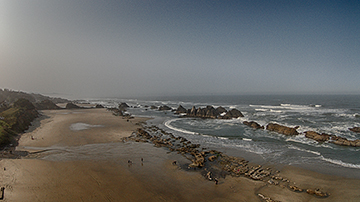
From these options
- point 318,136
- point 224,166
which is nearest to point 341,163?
point 318,136

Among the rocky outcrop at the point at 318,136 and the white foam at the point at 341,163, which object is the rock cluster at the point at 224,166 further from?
the rocky outcrop at the point at 318,136

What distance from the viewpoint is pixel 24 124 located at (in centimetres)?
3125

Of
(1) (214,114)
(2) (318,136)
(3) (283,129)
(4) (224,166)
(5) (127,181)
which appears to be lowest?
(5) (127,181)

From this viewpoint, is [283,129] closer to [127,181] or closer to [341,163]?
[341,163]

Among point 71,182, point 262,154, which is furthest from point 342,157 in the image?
point 71,182

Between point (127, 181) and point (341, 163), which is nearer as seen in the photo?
point (127, 181)

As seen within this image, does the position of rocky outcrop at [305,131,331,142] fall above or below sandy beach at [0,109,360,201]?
above

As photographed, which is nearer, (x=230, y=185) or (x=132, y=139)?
(x=230, y=185)

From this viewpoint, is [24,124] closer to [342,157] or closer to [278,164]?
[278,164]

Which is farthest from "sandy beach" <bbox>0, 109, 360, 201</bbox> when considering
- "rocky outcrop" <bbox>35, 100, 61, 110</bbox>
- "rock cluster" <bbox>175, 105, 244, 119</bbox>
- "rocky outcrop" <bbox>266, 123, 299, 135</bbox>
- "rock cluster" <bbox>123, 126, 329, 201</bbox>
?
"rocky outcrop" <bbox>35, 100, 61, 110</bbox>

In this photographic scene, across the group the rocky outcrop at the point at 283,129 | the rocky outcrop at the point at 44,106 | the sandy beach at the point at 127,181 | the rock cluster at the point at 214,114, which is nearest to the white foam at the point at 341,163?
the sandy beach at the point at 127,181

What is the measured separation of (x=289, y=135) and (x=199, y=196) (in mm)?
23827

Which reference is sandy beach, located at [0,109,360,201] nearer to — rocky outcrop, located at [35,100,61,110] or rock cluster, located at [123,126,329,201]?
rock cluster, located at [123,126,329,201]

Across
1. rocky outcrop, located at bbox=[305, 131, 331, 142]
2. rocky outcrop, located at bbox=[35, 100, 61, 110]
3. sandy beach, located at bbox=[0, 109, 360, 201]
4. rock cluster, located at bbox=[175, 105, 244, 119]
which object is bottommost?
sandy beach, located at bbox=[0, 109, 360, 201]
